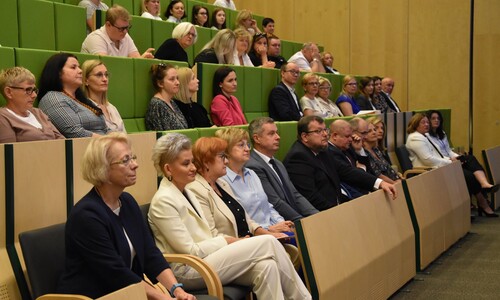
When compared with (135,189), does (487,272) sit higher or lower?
lower

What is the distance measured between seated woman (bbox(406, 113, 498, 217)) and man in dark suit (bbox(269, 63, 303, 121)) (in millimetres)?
1405

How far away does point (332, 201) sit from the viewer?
445 cm

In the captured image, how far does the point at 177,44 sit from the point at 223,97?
619mm

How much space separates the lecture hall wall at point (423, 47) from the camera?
8.65 m

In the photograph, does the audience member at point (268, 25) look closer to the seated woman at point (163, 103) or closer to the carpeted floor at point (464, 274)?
the carpeted floor at point (464, 274)

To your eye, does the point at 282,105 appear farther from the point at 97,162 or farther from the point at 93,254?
the point at 93,254

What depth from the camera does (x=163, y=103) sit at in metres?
4.21

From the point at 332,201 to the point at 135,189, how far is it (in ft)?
5.35

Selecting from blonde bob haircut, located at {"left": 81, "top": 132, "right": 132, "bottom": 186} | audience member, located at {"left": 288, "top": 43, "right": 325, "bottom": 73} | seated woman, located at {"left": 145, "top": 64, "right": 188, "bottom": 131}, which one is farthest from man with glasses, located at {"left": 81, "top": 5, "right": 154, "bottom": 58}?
audience member, located at {"left": 288, "top": 43, "right": 325, "bottom": 73}

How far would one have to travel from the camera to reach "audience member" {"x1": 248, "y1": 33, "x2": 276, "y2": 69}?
649 centimetres

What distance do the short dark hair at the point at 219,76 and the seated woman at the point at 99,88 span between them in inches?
45.8

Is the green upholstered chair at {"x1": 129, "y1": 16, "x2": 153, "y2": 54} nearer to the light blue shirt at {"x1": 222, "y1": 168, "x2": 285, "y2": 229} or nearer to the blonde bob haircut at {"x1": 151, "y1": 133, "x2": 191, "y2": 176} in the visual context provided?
the light blue shirt at {"x1": 222, "y1": 168, "x2": 285, "y2": 229}

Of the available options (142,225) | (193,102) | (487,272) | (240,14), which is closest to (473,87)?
(240,14)

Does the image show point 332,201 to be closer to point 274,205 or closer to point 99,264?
point 274,205
